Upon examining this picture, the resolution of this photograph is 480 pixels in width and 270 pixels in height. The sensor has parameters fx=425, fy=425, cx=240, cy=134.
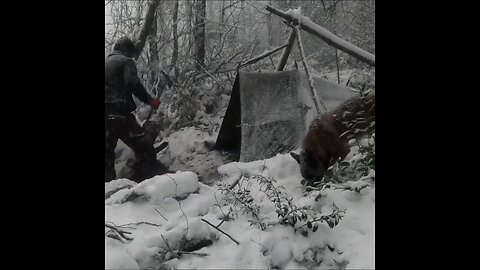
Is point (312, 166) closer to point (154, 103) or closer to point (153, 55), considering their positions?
point (154, 103)

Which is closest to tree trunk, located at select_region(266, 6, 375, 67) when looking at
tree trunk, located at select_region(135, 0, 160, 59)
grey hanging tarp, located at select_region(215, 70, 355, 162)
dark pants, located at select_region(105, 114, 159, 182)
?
grey hanging tarp, located at select_region(215, 70, 355, 162)

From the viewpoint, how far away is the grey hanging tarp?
3445 millimetres

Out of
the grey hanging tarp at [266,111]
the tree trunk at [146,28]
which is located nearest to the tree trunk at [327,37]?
the grey hanging tarp at [266,111]

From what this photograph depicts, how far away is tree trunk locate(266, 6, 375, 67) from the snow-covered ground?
0.96 m

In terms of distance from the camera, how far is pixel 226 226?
2711 mm

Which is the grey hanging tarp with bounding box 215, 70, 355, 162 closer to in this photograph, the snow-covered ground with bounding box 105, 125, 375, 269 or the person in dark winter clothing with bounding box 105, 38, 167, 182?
the snow-covered ground with bounding box 105, 125, 375, 269

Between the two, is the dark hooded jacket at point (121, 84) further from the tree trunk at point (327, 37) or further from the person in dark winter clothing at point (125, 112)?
the tree trunk at point (327, 37)

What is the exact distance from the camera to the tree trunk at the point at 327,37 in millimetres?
3199

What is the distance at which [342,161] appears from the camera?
3176 mm

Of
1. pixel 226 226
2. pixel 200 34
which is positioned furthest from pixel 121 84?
pixel 226 226

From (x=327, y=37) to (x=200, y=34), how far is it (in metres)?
1.11

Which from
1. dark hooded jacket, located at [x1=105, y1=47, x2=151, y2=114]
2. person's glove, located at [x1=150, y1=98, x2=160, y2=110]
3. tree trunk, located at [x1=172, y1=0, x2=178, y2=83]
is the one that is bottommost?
person's glove, located at [x1=150, y1=98, x2=160, y2=110]

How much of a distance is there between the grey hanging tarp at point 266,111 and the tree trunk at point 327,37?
296 millimetres
